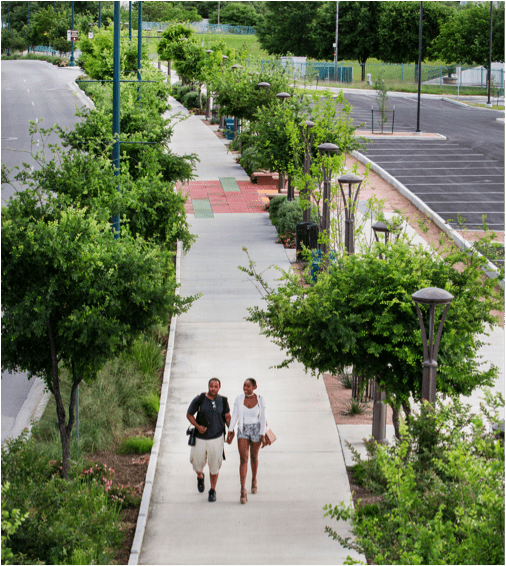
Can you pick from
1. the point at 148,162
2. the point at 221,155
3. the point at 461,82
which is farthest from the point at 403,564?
the point at 461,82

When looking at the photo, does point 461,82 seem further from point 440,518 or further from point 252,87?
point 440,518

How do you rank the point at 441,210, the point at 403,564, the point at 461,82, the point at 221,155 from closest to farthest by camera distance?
the point at 403,564 → the point at 441,210 → the point at 221,155 → the point at 461,82

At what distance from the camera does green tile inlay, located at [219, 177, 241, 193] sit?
93.5 ft

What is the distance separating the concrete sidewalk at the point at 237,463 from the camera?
853 cm

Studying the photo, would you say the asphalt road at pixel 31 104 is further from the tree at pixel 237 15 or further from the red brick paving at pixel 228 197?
the tree at pixel 237 15

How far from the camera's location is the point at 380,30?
229ft

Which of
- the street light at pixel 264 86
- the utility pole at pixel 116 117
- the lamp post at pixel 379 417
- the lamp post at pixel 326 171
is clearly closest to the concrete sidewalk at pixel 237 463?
the lamp post at pixel 379 417

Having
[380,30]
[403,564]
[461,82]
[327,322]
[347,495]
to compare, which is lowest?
[347,495]

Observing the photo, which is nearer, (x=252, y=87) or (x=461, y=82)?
(x=252, y=87)

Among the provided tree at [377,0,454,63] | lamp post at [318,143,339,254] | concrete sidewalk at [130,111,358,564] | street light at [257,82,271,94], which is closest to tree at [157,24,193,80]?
street light at [257,82,271,94]

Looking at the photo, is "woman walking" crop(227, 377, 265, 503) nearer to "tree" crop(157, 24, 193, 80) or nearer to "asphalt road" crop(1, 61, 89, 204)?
"asphalt road" crop(1, 61, 89, 204)

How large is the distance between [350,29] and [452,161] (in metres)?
44.2

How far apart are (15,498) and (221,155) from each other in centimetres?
2841

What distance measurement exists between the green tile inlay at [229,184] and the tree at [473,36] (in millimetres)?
37756
